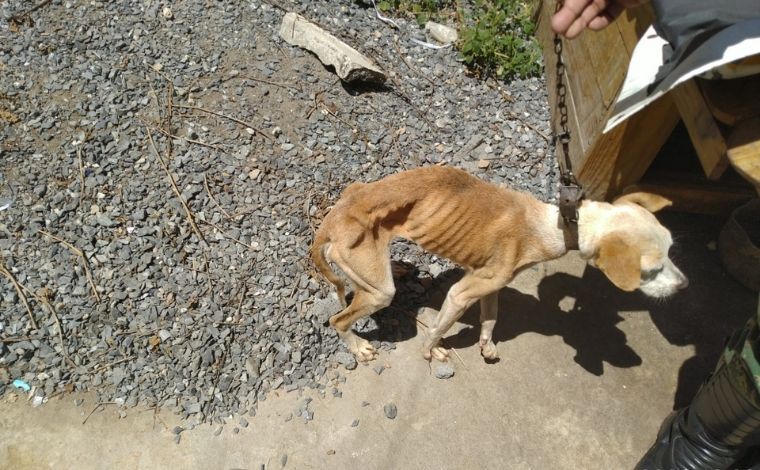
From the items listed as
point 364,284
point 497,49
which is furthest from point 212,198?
point 497,49

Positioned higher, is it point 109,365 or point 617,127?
point 617,127

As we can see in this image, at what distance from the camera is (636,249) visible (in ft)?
10.1

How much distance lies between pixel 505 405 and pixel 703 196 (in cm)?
254

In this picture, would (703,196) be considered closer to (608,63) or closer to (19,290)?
(608,63)

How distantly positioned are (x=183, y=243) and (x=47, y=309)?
1.00m

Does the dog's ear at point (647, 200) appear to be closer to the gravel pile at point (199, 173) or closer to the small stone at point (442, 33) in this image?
the gravel pile at point (199, 173)

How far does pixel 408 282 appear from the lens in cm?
450

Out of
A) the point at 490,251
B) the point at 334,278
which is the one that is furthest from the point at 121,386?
the point at 490,251

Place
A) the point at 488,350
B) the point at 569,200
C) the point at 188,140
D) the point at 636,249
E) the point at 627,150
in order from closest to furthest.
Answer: the point at 636,249
the point at 569,200
the point at 488,350
the point at 627,150
the point at 188,140

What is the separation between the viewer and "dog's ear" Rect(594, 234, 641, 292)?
2971mm

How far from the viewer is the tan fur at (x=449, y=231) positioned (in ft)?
11.0

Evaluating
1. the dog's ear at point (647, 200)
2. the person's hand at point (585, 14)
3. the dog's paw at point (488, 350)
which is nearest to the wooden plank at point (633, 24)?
the person's hand at point (585, 14)

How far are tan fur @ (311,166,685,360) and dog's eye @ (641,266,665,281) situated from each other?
0.07 metres

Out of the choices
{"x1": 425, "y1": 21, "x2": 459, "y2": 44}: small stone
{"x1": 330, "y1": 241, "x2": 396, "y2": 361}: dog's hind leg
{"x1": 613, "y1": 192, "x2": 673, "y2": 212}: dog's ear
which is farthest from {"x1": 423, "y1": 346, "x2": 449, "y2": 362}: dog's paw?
{"x1": 425, "y1": 21, "x2": 459, "y2": 44}: small stone
